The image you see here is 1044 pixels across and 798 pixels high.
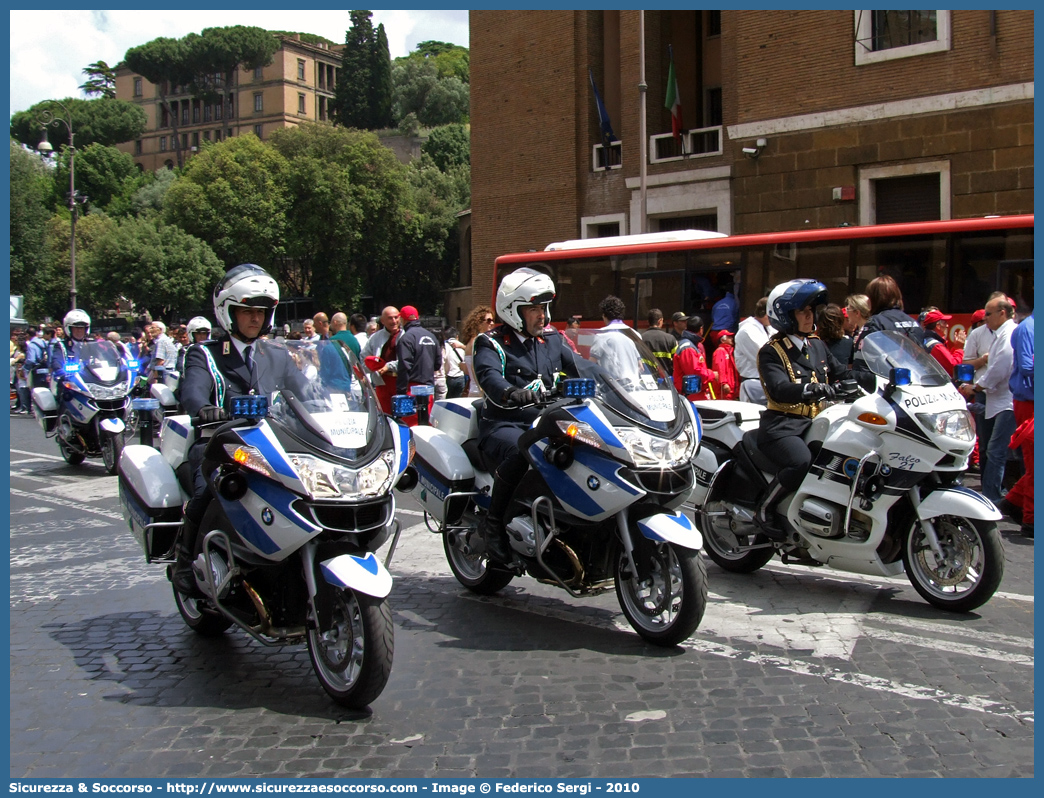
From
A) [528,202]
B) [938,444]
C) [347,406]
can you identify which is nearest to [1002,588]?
[938,444]

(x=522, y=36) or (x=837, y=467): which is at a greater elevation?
(x=522, y=36)

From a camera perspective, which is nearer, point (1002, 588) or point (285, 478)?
point (285, 478)

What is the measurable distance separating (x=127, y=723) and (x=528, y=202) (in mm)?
28079

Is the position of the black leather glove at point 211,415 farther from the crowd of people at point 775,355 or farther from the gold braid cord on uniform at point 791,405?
the gold braid cord on uniform at point 791,405

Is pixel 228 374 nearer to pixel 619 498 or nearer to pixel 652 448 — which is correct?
pixel 619 498

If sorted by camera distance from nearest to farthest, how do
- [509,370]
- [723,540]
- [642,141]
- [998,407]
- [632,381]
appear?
[632,381] < [509,370] < [723,540] < [998,407] < [642,141]

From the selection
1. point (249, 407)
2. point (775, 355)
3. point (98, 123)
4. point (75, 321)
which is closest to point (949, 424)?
point (775, 355)

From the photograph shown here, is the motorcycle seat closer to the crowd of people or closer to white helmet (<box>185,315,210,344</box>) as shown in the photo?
the crowd of people

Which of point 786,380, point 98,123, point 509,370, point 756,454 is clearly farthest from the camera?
point 98,123

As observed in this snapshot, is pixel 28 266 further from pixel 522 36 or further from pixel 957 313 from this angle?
pixel 957 313

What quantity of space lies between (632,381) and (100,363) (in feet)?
30.8

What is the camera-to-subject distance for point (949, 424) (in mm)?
A: 5840

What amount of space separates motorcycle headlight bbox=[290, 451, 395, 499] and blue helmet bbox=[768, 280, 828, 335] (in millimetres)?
2990

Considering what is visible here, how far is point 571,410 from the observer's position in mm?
5453
